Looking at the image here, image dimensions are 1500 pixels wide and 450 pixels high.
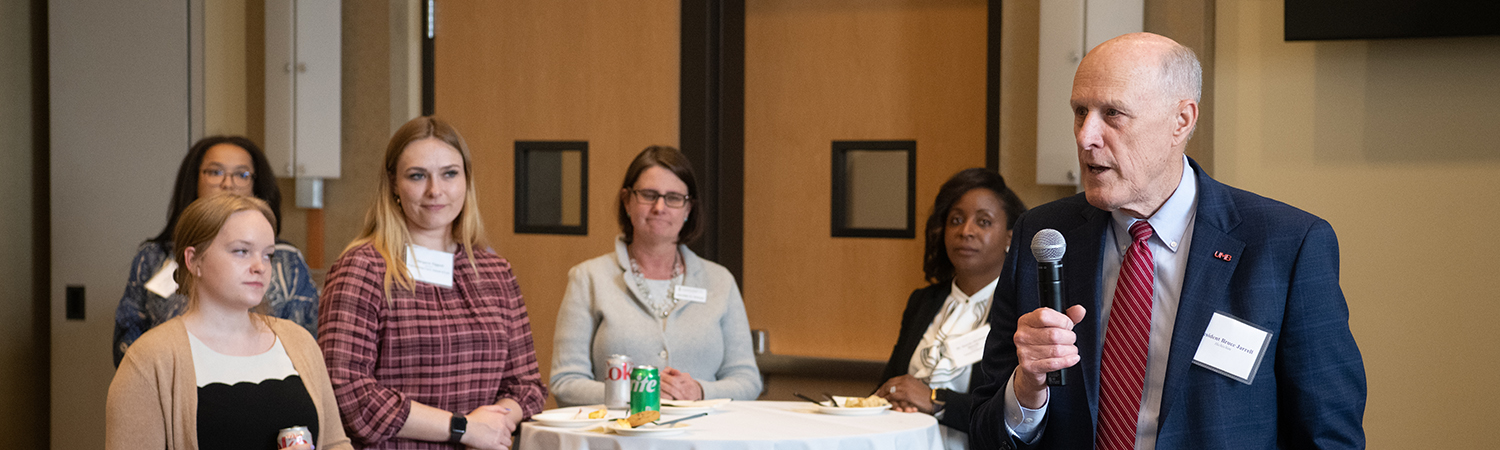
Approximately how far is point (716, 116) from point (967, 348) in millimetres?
2143

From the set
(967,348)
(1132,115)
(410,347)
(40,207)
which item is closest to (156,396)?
(410,347)

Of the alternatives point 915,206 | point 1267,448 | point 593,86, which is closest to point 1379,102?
point 915,206

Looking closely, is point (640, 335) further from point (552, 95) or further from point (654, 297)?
point (552, 95)

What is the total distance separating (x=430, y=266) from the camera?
2803 millimetres

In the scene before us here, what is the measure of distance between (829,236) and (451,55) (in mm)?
2132

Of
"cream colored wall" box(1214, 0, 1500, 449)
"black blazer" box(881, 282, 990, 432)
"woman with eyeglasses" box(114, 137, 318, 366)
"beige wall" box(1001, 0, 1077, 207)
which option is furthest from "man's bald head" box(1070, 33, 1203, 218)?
"woman with eyeglasses" box(114, 137, 318, 366)

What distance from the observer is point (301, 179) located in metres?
5.11

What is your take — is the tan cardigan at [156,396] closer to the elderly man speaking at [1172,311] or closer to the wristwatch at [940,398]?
the elderly man speaking at [1172,311]

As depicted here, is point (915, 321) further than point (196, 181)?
No

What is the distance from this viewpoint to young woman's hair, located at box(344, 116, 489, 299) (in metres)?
2.75

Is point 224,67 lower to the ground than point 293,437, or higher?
higher

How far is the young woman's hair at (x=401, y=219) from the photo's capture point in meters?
2.75

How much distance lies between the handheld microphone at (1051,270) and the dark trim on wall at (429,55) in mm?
4237

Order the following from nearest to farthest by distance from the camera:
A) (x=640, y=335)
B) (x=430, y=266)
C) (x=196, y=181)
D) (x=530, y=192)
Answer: (x=430, y=266) → (x=640, y=335) → (x=196, y=181) → (x=530, y=192)
